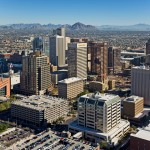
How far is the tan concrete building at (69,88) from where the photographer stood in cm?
6241

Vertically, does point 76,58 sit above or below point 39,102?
above

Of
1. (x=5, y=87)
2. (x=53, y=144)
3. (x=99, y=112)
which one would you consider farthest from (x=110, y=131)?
(x=5, y=87)

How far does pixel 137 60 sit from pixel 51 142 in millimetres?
69128

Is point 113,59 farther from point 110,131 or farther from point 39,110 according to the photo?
point 110,131

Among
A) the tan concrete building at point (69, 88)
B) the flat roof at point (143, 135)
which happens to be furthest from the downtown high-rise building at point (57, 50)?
the flat roof at point (143, 135)

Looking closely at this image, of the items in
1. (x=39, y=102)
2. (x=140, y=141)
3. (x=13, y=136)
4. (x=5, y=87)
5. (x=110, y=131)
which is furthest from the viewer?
(x=5, y=87)

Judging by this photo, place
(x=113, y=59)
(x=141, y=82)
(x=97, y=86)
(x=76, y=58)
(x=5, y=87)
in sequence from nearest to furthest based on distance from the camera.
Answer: (x=141, y=82)
(x=5, y=87)
(x=97, y=86)
(x=76, y=58)
(x=113, y=59)

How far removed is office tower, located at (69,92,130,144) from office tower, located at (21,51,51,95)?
22.8 meters

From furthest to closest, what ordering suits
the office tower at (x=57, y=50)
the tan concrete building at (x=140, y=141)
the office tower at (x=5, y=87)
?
1. the office tower at (x=57, y=50)
2. the office tower at (x=5, y=87)
3. the tan concrete building at (x=140, y=141)

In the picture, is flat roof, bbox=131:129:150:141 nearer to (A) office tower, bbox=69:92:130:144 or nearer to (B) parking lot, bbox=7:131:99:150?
(A) office tower, bbox=69:92:130:144

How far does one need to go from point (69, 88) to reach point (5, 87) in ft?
43.6

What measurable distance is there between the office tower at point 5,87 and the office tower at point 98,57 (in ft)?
91.5

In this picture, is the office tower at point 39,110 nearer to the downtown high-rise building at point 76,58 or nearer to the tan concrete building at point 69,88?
the tan concrete building at point 69,88

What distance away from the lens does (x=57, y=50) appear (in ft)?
310
